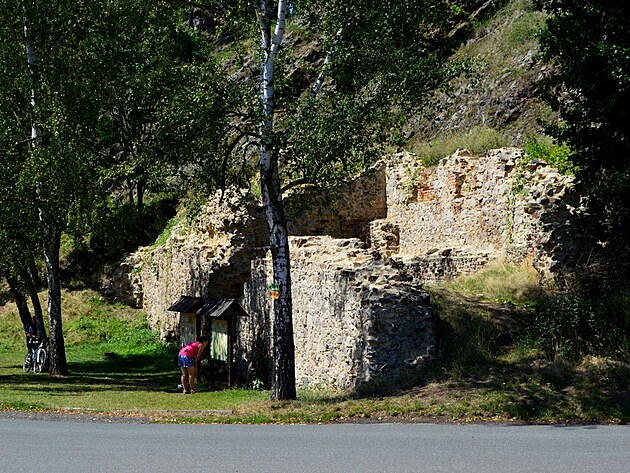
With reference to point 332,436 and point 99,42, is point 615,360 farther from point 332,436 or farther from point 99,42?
point 99,42

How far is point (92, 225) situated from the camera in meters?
24.0

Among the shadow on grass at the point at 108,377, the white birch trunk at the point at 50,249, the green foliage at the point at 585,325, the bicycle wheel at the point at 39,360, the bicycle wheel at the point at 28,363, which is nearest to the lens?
the green foliage at the point at 585,325

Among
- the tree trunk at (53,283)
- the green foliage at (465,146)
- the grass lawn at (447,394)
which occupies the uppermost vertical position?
the green foliage at (465,146)

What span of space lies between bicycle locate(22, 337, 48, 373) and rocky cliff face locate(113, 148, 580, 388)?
4.66 metres

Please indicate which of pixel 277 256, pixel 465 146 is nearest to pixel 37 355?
pixel 277 256

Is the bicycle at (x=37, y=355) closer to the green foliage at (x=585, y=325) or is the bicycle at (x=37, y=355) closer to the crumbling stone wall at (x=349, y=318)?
the crumbling stone wall at (x=349, y=318)

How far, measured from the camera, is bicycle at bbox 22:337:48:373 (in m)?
25.4

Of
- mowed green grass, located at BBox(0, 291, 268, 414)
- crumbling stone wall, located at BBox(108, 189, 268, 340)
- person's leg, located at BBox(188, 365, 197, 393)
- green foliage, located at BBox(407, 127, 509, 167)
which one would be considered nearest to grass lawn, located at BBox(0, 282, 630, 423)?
mowed green grass, located at BBox(0, 291, 268, 414)

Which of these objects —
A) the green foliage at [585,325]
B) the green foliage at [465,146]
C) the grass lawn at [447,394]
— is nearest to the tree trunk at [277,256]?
the grass lawn at [447,394]

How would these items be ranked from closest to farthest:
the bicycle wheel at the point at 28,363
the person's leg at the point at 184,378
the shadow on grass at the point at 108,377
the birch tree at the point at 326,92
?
the birch tree at the point at 326,92 < the person's leg at the point at 184,378 < the shadow on grass at the point at 108,377 < the bicycle wheel at the point at 28,363

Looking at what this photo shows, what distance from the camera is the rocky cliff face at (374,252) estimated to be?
17.3 metres

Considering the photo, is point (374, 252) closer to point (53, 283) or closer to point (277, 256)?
point (277, 256)

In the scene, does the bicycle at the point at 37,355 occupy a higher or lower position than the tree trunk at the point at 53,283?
lower

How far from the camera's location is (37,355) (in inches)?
1005
